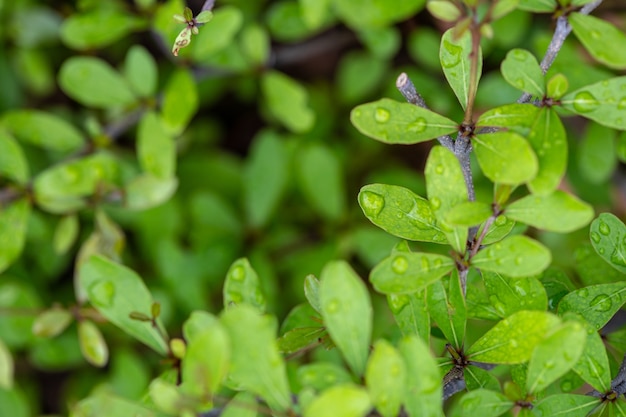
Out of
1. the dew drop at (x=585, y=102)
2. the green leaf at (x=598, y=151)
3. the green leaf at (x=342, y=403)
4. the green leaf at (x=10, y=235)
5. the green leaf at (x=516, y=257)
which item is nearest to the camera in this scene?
the green leaf at (x=342, y=403)

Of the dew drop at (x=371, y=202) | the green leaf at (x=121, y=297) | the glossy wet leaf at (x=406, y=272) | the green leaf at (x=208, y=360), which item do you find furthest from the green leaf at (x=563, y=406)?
the green leaf at (x=121, y=297)

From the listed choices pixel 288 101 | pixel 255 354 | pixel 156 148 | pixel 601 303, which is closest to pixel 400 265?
pixel 255 354

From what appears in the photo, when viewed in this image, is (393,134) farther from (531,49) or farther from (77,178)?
(531,49)

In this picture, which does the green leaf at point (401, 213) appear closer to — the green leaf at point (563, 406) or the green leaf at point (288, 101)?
the green leaf at point (563, 406)

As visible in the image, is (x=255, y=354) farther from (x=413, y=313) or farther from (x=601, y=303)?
(x=601, y=303)

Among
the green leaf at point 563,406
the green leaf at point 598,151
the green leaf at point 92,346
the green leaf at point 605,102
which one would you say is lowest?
the green leaf at point 92,346

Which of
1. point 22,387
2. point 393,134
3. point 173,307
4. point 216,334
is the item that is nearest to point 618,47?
point 393,134

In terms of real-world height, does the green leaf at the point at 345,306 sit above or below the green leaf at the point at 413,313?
above
